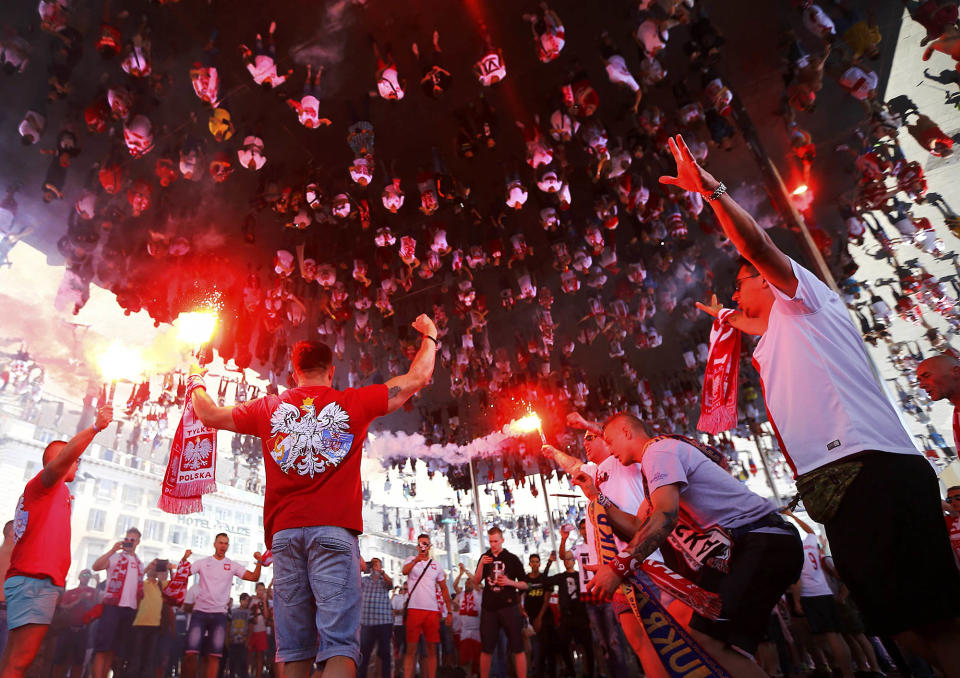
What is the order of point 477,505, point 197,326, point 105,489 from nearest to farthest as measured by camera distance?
point 197,326 < point 477,505 < point 105,489

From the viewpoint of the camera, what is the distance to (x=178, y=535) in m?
25.7

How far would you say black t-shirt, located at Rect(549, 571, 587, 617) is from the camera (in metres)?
7.52

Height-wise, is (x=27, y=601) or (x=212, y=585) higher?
(x=27, y=601)

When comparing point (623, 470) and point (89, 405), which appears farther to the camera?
point (89, 405)

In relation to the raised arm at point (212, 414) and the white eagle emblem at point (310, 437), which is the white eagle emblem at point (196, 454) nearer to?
the raised arm at point (212, 414)

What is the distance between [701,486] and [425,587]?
19.2 feet

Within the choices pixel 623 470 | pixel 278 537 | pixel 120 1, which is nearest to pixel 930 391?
pixel 623 470

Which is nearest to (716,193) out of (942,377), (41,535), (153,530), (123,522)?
(942,377)

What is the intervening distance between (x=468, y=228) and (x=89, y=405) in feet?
32.2

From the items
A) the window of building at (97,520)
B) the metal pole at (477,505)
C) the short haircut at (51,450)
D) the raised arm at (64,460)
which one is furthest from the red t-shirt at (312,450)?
the window of building at (97,520)

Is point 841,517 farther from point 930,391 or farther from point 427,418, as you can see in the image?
point 427,418

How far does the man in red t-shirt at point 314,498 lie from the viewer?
84.7 inches

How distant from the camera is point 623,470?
161 inches

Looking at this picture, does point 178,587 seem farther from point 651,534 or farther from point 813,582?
point 813,582
